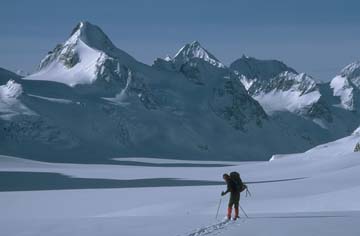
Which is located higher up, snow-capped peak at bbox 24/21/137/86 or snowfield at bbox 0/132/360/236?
snow-capped peak at bbox 24/21/137/86

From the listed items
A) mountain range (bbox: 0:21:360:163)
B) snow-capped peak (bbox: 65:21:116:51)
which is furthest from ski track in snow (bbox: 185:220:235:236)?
snow-capped peak (bbox: 65:21:116:51)

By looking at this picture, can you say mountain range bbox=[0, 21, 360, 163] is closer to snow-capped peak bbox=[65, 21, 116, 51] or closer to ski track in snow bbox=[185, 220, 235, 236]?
snow-capped peak bbox=[65, 21, 116, 51]

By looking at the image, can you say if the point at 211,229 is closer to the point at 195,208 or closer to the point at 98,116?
the point at 195,208

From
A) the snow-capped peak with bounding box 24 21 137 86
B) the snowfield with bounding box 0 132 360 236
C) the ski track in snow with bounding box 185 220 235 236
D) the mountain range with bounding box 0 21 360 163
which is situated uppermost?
the snow-capped peak with bounding box 24 21 137 86

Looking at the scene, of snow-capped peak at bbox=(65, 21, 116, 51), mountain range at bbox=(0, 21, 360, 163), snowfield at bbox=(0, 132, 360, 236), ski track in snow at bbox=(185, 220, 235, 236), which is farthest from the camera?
snow-capped peak at bbox=(65, 21, 116, 51)

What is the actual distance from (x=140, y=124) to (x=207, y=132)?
3006 cm

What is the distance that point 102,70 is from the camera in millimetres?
169375

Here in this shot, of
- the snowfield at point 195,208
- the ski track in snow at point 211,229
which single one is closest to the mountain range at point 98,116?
the snowfield at point 195,208

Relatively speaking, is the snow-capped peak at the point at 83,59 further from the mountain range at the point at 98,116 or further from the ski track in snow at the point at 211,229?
the ski track in snow at the point at 211,229

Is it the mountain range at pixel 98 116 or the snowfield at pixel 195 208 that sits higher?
the mountain range at pixel 98 116

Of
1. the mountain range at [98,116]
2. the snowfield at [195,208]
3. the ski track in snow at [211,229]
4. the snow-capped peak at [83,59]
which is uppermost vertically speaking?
the snow-capped peak at [83,59]

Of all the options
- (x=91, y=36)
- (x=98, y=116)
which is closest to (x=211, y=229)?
(x=98, y=116)

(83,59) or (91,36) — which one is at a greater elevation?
(91,36)

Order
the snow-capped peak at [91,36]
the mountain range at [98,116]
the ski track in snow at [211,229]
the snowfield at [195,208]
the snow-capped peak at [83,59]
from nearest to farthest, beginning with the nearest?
1. the ski track in snow at [211,229]
2. the snowfield at [195,208]
3. the mountain range at [98,116]
4. the snow-capped peak at [83,59]
5. the snow-capped peak at [91,36]
